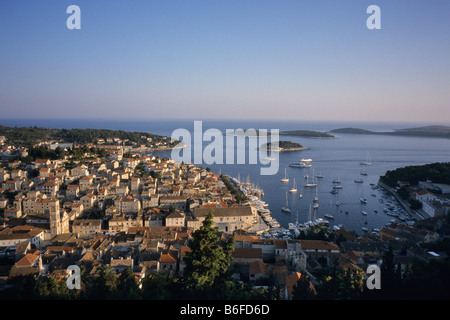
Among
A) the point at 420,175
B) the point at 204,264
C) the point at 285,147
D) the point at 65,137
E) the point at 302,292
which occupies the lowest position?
the point at 302,292

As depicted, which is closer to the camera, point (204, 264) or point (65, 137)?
point (204, 264)

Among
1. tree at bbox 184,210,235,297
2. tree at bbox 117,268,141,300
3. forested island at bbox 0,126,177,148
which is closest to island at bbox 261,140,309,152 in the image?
forested island at bbox 0,126,177,148

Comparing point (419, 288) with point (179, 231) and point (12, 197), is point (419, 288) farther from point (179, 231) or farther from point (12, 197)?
point (12, 197)

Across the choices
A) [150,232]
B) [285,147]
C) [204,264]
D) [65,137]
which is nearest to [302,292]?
[204,264]

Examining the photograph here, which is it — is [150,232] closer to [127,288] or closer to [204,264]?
[127,288]

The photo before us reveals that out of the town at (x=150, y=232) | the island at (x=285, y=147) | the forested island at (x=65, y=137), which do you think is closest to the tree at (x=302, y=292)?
the town at (x=150, y=232)

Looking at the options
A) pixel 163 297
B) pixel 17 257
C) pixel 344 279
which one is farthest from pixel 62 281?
pixel 344 279
